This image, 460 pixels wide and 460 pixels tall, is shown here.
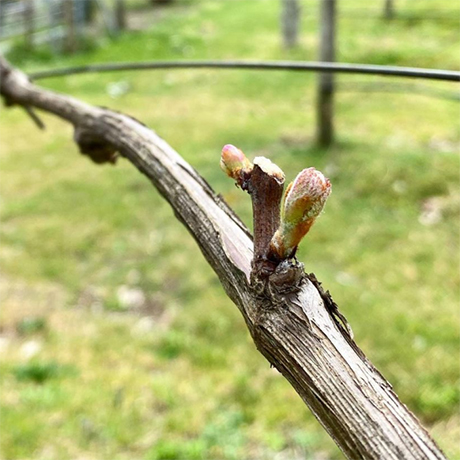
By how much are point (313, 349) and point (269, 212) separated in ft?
0.34

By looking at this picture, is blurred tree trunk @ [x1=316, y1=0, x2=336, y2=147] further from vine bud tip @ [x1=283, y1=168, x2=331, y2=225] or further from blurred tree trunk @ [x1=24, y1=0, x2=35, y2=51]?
blurred tree trunk @ [x1=24, y1=0, x2=35, y2=51]

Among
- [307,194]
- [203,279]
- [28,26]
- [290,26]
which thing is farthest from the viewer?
[28,26]

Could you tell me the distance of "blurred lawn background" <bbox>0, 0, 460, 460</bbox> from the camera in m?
2.07

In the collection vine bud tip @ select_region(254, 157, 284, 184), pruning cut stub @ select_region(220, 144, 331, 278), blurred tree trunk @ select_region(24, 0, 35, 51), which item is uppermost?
vine bud tip @ select_region(254, 157, 284, 184)

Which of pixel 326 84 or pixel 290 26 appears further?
pixel 290 26

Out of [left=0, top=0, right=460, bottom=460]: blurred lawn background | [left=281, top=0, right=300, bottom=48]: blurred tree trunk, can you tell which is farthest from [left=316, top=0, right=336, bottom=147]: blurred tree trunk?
[left=281, top=0, right=300, bottom=48]: blurred tree trunk

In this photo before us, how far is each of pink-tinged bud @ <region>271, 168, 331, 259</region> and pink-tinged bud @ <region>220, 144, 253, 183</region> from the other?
0.20ft

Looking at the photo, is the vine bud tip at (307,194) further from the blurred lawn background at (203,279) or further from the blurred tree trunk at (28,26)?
the blurred tree trunk at (28,26)

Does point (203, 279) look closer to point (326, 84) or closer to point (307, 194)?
point (326, 84)

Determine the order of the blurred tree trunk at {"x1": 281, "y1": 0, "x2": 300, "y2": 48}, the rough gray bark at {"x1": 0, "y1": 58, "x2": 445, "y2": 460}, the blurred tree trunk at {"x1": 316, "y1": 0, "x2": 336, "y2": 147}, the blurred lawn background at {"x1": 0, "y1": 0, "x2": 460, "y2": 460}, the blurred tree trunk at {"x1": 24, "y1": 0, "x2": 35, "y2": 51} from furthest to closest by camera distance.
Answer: the blurred tree trunk at {"x1": 24, "y1": 0, "x2": 35, "y2": 51} → the blurred tree trunk at {"x1": 281, "y1": 0, "x2": 300, "y2": 48} → the blurred tree trunk at {"x1": 316, "y1": 0, "x2": 336, "y2": 147} → the blurred lawn background at {"x1": 0, "y1": 0, "x2": 460, "y2": 460} → the rough gray bark at {"x1": 0, "y1": 58, "x2": 445, "y2": 460}

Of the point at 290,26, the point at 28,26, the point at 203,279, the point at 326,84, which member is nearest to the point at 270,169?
the point at 203,279

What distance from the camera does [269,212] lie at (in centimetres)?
43

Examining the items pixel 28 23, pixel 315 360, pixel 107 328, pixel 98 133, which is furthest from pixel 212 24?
pixel 315 360

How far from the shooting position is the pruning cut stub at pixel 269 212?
39cm
